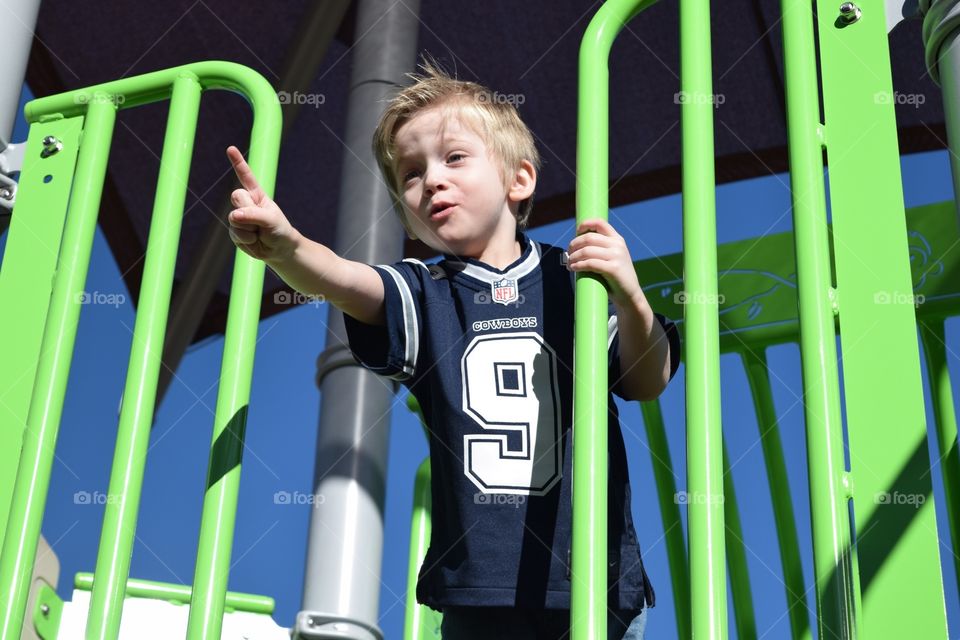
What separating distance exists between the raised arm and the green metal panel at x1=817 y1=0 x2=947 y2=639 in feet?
1.88

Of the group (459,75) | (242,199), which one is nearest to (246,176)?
(242,199)

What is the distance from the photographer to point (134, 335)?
135 centimetres

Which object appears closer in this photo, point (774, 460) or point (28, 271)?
point (28, 271)

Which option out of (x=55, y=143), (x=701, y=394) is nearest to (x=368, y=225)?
(x=55, y=143)

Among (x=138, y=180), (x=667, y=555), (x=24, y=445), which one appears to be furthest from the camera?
(x=138, y=180)

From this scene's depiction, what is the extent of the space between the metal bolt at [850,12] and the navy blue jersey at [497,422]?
421 mm

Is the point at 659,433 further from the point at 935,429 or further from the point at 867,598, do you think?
the point at 867,598

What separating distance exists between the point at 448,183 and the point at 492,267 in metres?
0.13

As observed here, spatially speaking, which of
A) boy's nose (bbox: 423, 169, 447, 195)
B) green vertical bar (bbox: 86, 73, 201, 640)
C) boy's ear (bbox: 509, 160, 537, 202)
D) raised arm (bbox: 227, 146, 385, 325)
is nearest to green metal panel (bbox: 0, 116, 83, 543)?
green vertical bar (bbox: 86, 73, 201, 640)

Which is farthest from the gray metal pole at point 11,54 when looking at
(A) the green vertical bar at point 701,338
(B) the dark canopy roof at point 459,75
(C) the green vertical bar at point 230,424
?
(B) the dark canopy roof at point 459,75

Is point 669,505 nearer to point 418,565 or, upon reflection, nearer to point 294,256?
point 418,565

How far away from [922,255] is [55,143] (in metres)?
1.49

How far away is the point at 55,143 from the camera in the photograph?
1635 millimetres

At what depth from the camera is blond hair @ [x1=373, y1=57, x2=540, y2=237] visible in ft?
5.56
